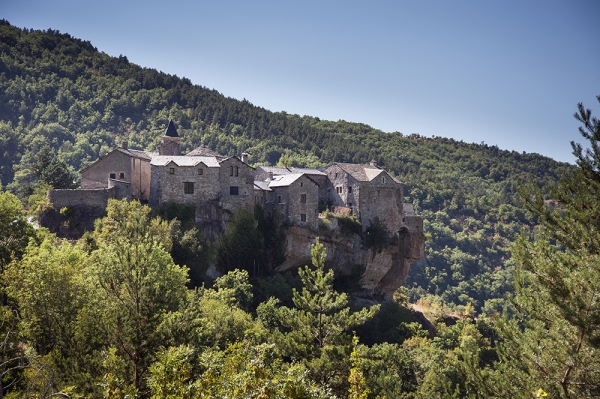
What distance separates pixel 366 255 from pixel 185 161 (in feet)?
63.9

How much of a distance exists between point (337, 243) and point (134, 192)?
18.8 metres

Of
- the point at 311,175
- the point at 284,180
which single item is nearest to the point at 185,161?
the point at 284,180

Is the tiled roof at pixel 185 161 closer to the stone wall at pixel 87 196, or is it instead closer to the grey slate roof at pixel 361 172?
the stone wall at pixel 87 196

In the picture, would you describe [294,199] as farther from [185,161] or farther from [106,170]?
[106,170]

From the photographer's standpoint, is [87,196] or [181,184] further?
[181,184]

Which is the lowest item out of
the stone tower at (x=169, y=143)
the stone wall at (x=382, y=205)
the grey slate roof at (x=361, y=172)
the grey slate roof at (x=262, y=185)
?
the stone wall at (x=382, y=205)

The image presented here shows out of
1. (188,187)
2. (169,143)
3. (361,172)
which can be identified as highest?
(169,143)

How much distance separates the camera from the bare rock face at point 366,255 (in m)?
55.2

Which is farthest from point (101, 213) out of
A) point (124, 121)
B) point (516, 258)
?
point (124, 121)

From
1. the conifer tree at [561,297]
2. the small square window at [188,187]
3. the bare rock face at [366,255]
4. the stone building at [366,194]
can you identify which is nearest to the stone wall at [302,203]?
the bare rock face at [366,255]

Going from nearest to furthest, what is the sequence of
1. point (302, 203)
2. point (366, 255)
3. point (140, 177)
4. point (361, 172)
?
point (140, 177)
point (302, 203)
point (366, 255)
point (361, 172)

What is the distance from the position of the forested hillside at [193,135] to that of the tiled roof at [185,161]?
61.5 metres

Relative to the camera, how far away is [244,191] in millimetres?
53625

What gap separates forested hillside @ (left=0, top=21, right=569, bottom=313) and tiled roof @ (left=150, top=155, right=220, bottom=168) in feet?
202
